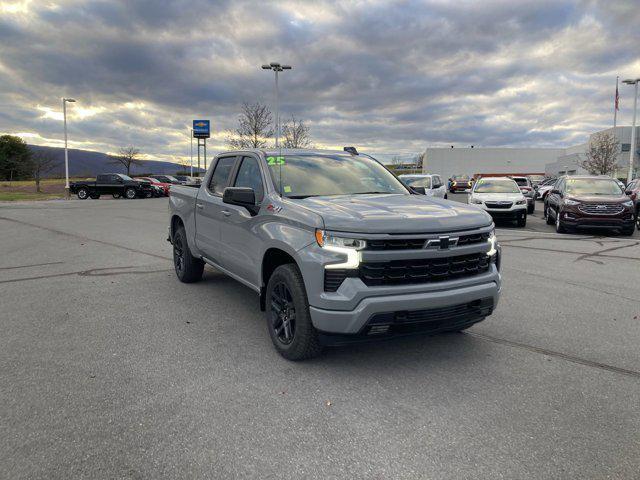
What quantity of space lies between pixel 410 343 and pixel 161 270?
16.0ft

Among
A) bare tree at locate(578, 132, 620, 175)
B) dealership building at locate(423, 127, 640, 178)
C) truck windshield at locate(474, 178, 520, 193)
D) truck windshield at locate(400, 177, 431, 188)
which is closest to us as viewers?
truck windshield at locate(474, 178, 520, 193)

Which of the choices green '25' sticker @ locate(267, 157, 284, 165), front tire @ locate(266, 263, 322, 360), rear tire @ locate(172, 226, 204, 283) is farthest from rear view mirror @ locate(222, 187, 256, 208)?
rear tire @ locate(172, 226, 204, 283)

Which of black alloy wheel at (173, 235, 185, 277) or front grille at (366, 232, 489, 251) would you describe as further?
black alloy wheel at (173, 235, 185, 277)

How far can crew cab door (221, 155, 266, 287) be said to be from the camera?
15.0 ft

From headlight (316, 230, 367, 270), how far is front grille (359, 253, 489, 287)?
0.09 meters

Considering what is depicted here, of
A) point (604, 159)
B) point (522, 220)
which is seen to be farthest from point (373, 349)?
point (604, 159)

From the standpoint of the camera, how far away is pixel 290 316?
4008 mm

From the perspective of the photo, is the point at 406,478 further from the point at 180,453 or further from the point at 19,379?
the point at 19,379

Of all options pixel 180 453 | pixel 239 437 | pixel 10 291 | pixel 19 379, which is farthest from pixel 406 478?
pixel 10 291

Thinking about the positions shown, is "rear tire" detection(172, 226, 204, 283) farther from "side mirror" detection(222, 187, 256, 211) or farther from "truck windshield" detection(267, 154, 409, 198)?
"side mirror" detection(222, 187, 256, 211)

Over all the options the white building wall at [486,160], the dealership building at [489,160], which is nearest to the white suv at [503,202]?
the dealership building at [489,160]

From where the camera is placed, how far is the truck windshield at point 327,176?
15.2ft

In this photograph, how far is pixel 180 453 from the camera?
8.93 feet

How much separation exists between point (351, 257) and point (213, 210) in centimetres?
269
